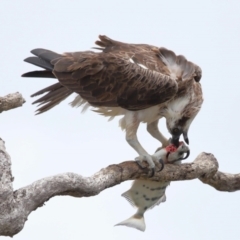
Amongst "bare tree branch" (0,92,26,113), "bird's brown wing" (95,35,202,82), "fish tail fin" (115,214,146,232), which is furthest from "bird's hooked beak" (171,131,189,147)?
"bare tree branch" (0,92,26,113)

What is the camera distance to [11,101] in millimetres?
9602

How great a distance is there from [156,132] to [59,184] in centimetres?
315

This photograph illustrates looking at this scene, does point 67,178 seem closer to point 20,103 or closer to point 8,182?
point 8,182

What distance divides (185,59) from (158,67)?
1.05 feet

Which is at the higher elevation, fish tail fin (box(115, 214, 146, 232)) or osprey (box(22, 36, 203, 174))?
osprey (box(22, 36, 203, 174))

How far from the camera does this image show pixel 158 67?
1093cm

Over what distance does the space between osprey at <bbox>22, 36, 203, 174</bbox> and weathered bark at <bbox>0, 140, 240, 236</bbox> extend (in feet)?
2.24

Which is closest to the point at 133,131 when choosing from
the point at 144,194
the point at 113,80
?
the point at 113,80

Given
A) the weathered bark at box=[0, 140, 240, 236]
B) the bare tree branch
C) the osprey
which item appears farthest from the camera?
the osprey

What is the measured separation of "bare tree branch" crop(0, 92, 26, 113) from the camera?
9.53m

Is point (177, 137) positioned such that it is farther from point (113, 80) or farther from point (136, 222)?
point (136, 222)

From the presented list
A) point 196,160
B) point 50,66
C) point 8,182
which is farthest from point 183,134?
point 8,182

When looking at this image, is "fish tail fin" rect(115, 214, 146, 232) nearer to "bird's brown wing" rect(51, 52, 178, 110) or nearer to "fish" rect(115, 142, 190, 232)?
"fish" rect(115, 142, 190, 232)

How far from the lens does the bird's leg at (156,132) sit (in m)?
11.3
